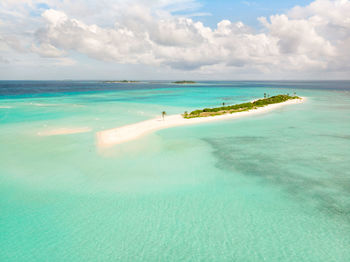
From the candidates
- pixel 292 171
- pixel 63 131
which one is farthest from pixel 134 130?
pixel 292 171

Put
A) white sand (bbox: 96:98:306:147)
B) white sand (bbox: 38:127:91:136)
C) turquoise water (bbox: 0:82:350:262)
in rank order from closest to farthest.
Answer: turquoise water (bbox: 0:82:350:262), white sand (bbox: 96:98:306:147), white sand (bbox: 38:127:91:136)

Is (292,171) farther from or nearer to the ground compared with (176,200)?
farther from the ground

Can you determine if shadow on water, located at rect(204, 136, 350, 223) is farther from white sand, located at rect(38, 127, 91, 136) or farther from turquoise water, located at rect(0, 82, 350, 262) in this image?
white sand, located at rect(38, 127, 91, 136)

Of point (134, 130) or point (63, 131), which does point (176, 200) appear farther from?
point (63, 131)

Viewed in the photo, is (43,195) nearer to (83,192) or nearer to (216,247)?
(83,192)

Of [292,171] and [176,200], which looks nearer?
[176,200]

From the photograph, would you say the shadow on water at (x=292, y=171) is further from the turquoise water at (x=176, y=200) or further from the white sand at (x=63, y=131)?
the white sand at (x=63, y=131)

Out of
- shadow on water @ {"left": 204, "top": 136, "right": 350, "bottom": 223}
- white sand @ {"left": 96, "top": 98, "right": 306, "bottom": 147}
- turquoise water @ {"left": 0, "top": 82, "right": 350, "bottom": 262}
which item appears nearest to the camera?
turquoise water @ {"left": 0, "top": 82, "right": 350, "bottom": 262}

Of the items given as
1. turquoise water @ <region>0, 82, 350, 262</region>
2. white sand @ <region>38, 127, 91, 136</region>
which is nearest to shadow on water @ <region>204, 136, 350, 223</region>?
turquoise water @ <region>0, 82, 350, 262</region>
